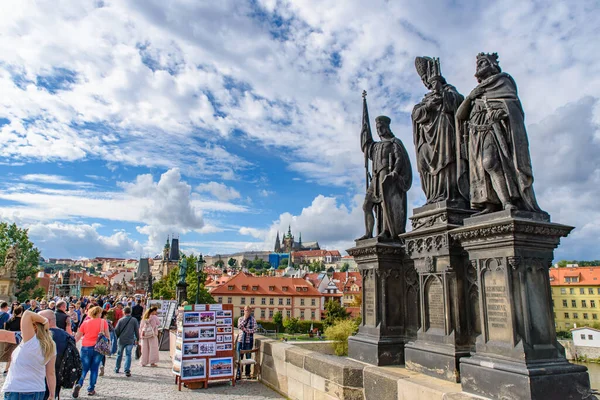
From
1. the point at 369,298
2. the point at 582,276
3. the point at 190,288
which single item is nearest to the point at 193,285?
the point at 190,288

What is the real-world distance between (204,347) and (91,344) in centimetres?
215

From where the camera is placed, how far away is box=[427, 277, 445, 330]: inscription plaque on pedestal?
573cm

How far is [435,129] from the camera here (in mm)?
6512

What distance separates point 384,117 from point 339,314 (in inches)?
1636

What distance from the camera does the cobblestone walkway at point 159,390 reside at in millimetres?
7711

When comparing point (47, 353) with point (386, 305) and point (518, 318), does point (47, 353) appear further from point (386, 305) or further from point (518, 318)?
point (386, 305)

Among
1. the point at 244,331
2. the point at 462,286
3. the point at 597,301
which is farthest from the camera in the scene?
the point at 597,301

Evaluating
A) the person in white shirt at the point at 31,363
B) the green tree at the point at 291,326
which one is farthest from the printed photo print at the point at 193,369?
the green tree at the point at 291,326

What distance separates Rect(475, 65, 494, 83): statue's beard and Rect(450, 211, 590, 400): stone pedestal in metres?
1.83

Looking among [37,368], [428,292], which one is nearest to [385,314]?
[428,292]

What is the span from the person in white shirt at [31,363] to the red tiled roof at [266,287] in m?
62.6

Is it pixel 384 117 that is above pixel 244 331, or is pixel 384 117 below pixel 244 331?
above

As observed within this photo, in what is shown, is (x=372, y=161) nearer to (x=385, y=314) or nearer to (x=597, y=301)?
(x=385, y=314)

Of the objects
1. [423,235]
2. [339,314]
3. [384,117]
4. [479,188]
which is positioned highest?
[384,117]
